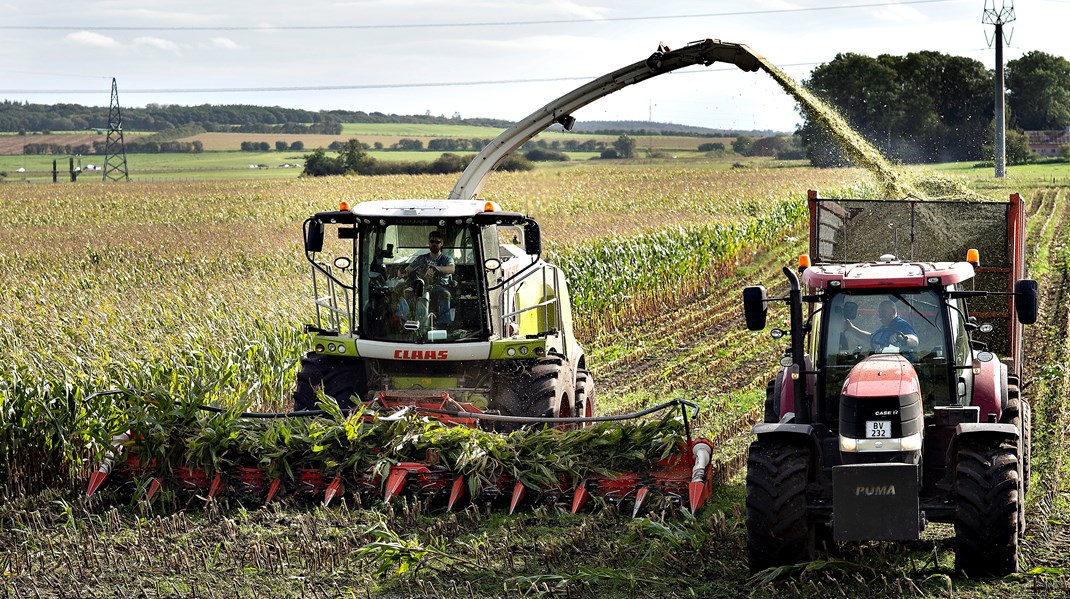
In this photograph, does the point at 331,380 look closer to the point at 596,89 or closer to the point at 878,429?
the point at 596,89

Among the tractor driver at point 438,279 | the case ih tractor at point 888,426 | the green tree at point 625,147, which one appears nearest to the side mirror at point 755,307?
the case ih tractor at point 888,426

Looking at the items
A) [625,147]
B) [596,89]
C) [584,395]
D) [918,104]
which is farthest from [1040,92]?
[584,395]

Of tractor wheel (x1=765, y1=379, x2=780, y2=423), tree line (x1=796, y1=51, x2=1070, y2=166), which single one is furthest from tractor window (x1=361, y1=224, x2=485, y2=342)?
tree line (x1=796, y1=51, x2=1070, y2=166)

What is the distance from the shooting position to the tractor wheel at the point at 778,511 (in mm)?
6410

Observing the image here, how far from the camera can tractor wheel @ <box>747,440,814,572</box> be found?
6410 mm

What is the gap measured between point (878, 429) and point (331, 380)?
15.2 ft

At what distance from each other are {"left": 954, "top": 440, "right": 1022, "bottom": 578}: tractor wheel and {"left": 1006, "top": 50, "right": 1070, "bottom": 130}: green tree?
224ft

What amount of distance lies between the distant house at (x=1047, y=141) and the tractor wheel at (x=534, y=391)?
62.0 meters

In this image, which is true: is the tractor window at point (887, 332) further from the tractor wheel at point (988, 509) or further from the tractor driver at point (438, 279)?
the tractor driver at point (438, 279)

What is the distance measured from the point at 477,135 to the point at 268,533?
90.0 metres

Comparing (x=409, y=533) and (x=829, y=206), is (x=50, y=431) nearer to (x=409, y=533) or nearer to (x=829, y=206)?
(x=409, y=533)

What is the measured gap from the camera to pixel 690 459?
793cm

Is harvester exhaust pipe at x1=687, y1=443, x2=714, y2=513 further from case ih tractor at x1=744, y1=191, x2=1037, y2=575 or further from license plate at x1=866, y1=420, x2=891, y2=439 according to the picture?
license plate at x1=866, y1=420, x2=891, y2=439

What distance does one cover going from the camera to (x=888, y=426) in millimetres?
6348
